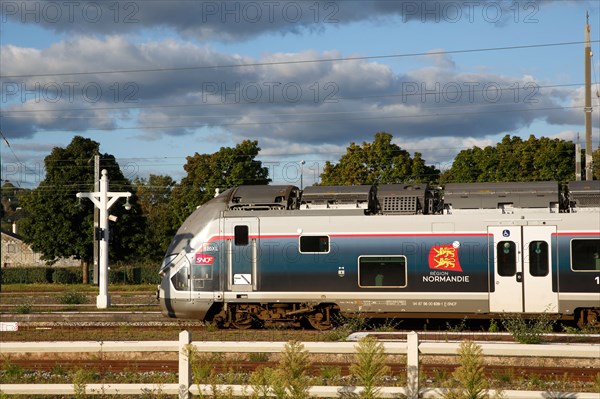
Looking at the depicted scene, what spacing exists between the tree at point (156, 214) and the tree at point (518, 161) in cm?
2674

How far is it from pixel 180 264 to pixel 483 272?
804 cm

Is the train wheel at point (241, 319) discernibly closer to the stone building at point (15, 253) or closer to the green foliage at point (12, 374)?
the green foliage at point (12, 374)

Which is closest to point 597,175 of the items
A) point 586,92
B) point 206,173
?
point 586,92

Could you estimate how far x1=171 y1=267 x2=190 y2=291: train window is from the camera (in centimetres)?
2039

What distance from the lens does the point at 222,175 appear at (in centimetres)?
6538

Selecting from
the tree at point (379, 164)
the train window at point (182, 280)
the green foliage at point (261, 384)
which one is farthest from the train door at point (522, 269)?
the tree at point (379, 164)

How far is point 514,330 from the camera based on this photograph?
1650cm

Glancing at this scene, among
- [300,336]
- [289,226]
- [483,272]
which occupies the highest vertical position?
[289,226]

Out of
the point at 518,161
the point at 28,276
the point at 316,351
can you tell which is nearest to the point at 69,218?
the point at 28,276

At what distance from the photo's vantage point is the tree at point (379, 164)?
191ft

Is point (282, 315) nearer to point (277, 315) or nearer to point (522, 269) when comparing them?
point (277, 315)

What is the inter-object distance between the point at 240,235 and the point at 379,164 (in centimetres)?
3997

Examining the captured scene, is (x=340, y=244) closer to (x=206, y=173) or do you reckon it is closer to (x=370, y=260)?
(x=370, y=260)

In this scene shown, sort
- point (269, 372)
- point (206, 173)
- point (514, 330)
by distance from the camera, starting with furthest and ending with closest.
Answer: point (206, 173)
point (514, 330)
point (269, 372)
